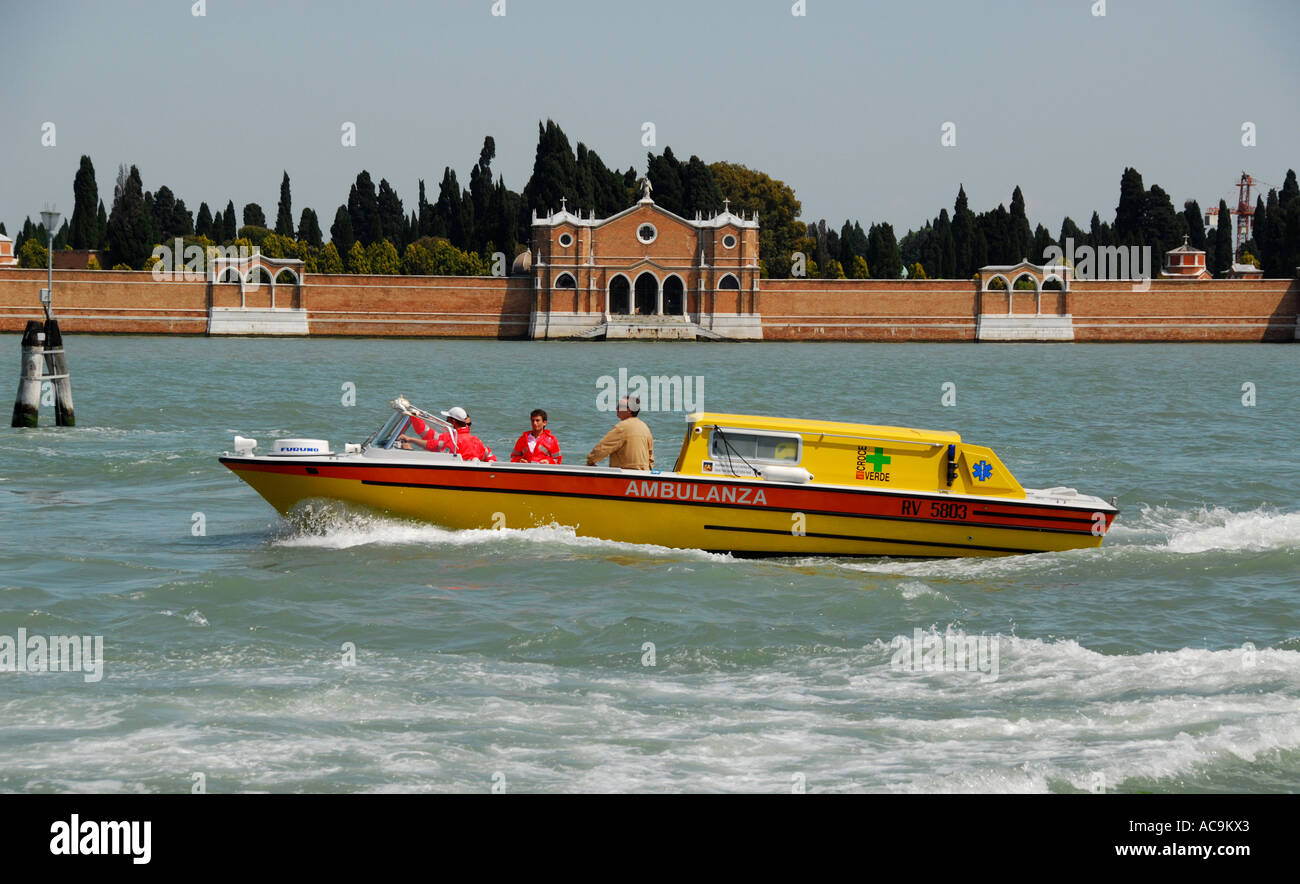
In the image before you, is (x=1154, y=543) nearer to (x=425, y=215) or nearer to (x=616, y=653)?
(x=616, y=653)

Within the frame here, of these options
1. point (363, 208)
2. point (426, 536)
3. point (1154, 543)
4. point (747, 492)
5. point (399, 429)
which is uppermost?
point (363, 208)

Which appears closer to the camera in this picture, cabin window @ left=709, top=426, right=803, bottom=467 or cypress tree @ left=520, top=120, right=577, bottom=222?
cabin window @ left=709, top=426, right=803, bottom=467

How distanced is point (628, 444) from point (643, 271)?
2282 inches

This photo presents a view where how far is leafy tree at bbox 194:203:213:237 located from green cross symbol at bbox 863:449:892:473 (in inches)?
2926

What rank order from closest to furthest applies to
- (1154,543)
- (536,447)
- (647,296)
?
(536,447), (1154,543), (647,296)

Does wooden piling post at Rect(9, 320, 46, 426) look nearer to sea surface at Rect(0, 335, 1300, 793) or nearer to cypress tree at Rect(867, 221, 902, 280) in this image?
sea surface at Rect(0, 335, 1300, 793)

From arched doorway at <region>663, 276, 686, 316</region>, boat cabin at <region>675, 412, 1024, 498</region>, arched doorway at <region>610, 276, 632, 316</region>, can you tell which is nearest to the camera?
boat cabin at <region>675, 412, 1024, 498</region>

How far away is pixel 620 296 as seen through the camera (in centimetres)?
6875

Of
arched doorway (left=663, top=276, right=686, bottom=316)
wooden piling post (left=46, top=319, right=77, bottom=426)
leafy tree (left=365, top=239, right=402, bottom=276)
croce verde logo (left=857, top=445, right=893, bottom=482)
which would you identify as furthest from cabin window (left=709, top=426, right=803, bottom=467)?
leafy tree (left=365, top=239, right=402, bottom=276)

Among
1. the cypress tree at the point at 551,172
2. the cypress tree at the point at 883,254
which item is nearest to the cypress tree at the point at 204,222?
the cypress tree at the point at 551,172

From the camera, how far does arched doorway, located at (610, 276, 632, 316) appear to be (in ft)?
224

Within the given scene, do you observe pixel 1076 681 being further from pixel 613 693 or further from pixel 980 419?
pixel 980 419

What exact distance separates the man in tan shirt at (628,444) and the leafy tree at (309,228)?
68.4 metres

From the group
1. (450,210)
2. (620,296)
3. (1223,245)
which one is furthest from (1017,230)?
(450,210)
